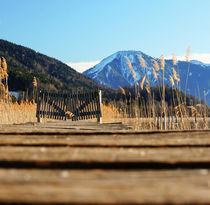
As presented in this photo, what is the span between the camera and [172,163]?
3.86ft

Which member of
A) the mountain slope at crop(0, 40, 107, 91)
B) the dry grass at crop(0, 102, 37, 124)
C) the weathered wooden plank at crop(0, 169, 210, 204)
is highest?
the mountain slope at crop(0, 40, 107, 91)

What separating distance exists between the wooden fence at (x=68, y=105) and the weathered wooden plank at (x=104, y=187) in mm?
6277

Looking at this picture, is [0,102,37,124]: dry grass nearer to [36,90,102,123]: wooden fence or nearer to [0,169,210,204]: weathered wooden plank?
[36,90,102,123]: wooden fence

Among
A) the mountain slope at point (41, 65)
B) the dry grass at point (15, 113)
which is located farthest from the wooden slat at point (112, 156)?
the mountain slope at point (41, 65)

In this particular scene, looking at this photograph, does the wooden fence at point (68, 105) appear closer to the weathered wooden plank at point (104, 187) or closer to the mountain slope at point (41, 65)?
the weathered wooden plank at point (104, 187)

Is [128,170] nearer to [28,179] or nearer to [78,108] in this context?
[28,179]

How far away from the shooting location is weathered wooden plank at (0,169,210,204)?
799mm

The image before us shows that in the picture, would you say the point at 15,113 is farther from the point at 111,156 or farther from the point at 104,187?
the point at 104,187

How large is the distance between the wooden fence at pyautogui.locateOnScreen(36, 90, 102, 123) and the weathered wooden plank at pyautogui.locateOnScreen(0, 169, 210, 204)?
20.6 ft

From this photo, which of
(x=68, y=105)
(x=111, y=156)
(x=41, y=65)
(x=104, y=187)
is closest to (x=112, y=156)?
(x=111, y=156)

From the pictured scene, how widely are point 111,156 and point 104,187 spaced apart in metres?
0.41

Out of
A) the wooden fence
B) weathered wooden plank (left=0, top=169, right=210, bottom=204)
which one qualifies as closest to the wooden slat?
weathered wooden plank (left=0, top=169, right=210, bottom=204)

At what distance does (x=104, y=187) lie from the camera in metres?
0.89

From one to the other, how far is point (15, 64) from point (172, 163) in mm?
56992
